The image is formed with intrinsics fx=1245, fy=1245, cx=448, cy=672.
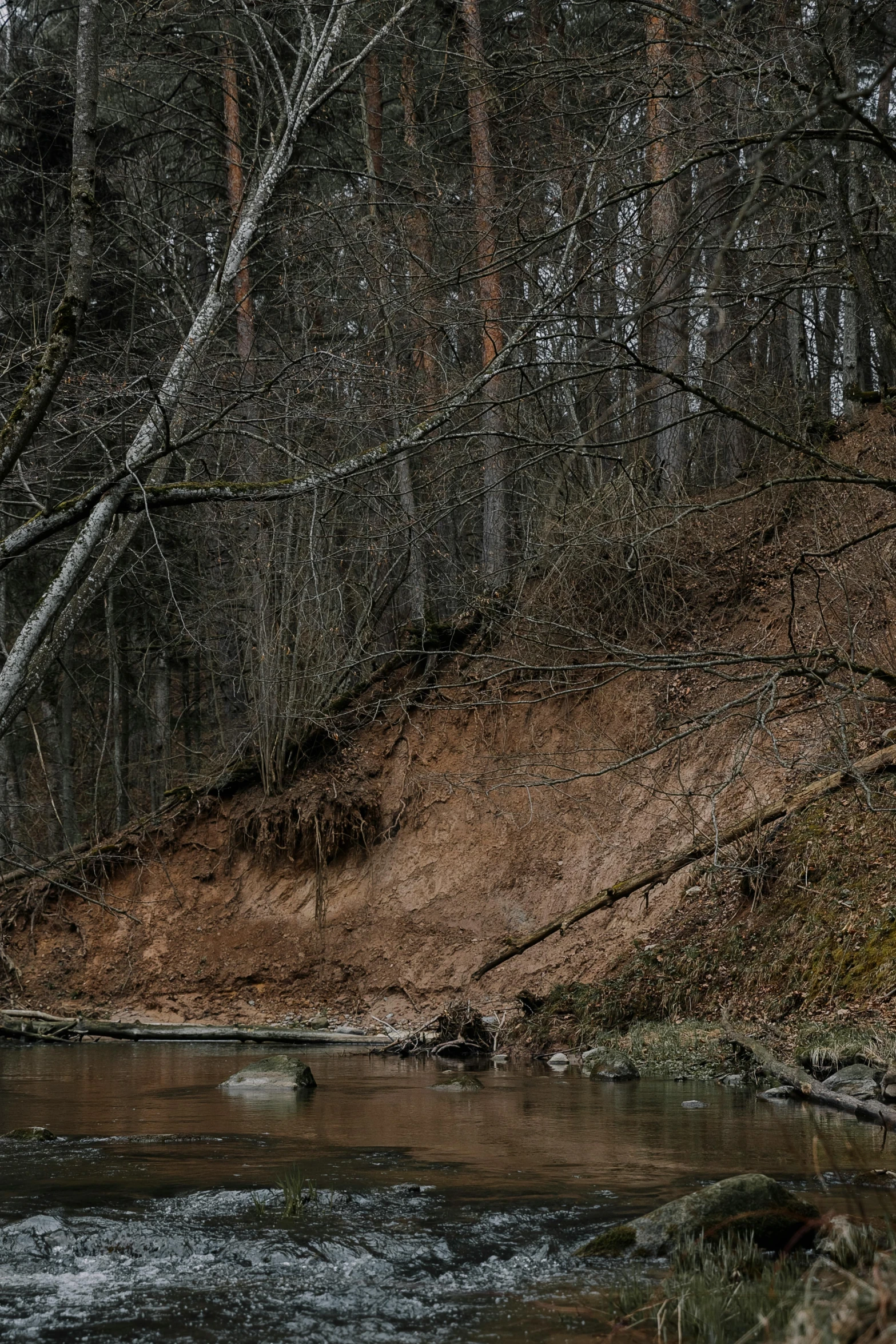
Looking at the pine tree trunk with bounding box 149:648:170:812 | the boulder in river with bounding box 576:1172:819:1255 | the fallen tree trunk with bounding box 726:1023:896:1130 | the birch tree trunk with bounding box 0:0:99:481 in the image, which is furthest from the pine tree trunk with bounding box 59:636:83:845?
the boulder in river with bounding box 576:1172:819:1255

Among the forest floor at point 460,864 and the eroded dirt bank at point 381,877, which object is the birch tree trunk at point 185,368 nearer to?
the forest floor at point 460,864

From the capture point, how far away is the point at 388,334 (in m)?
11.5

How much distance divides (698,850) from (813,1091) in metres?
3.39

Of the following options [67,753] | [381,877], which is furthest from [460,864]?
[67,753]

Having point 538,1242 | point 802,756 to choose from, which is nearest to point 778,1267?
point 538,1242

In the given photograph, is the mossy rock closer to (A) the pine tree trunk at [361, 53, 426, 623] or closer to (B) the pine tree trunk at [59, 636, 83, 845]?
(A) the pine tree trunk at [361, 53, 426, 623]

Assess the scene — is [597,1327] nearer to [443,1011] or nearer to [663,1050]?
[663,1050]

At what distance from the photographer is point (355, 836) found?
16328 millimetres

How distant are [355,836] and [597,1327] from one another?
12524mm

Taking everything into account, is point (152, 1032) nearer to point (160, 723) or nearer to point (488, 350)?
point (160, 723)

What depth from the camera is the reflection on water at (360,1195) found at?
421cm

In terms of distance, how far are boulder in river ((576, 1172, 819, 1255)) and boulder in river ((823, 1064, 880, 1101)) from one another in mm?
3246

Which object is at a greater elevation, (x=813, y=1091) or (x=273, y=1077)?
(x=813, y=1091)

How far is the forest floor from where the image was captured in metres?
13.0
